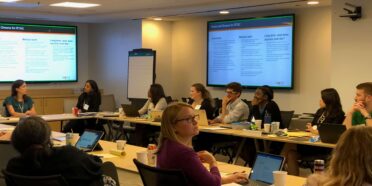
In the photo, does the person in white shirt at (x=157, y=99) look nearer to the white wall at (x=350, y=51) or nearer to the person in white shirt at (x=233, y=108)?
the person in white shirt at (x=233, y=108)

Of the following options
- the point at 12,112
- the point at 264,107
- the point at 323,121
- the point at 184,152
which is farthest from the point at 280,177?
the point at 12,112

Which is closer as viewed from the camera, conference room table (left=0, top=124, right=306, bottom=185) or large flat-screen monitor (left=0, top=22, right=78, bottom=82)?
conference room table (left=0, top=124, right=306, bottom=185)

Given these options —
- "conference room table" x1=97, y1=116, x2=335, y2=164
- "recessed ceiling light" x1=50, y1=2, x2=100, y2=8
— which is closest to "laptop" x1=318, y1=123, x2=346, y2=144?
"conference room table" x1=97, y1=116, x2=335, y2=164

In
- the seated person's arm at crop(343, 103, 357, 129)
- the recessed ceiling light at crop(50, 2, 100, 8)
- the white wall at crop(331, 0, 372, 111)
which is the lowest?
the seated person's arm at crop(343, 103, 357, 129)

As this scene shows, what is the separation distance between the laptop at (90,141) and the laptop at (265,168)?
1819 mm

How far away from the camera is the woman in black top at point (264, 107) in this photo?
6770mm

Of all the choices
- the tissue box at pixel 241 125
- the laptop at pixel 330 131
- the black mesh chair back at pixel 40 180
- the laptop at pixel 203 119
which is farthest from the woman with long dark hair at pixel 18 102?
the black mesh chair back at pixel 40 180

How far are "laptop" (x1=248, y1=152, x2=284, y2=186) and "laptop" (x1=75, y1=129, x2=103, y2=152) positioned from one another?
1819 mm

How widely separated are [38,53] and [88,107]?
294 centimetres

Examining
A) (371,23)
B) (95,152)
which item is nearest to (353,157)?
(95,152)

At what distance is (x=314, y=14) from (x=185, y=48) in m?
3.23

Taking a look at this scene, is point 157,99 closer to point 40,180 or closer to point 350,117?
point 350,117

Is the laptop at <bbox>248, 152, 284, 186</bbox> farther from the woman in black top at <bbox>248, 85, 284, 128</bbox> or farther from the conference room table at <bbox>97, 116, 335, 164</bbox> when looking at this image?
the woman in black top at <bbox>248, 85, 284, 128</bbox>

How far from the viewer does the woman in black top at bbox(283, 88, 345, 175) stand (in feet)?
19.1
